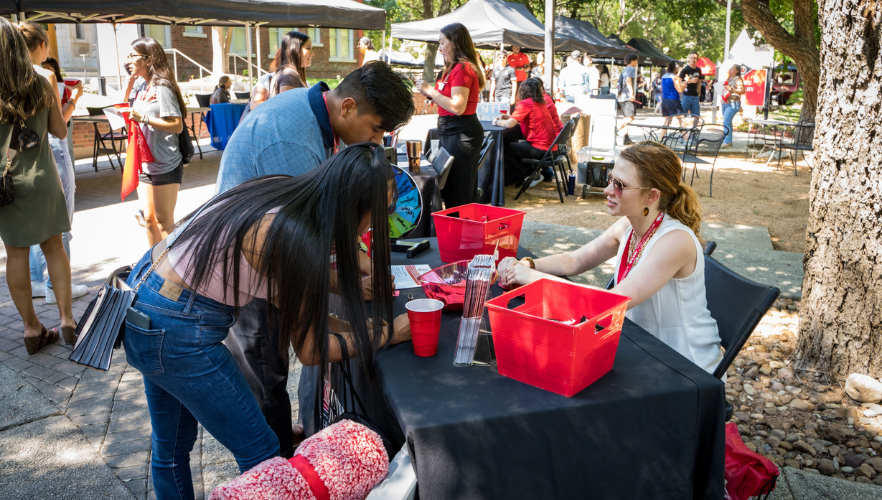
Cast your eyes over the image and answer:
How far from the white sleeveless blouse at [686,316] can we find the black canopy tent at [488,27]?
12358mm

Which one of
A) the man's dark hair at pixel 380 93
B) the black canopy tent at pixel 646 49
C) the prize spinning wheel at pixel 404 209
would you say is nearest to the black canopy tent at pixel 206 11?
the prize spinning wheel at pixel 404 209

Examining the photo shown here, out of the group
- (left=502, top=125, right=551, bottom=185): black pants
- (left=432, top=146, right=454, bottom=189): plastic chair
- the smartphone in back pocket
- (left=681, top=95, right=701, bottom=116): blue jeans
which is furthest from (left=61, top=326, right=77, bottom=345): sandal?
(left=681, top=95, right=701, bottom=116): blue jeans

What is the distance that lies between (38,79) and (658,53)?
3546 centimetres

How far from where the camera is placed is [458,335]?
2.01 meters

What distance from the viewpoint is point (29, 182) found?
3.69 metres

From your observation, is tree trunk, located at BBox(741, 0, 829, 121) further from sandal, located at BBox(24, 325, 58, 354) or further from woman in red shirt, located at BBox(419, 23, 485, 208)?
sandal, located at BBox(24, 325, 58, 354)

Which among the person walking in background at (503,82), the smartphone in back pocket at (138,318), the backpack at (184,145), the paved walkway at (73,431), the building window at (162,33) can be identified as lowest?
the paved walkway at (73,431)

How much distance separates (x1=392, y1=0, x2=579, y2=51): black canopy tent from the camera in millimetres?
14086

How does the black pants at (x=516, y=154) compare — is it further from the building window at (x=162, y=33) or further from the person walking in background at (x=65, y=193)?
the building window at (x=162, y=33)

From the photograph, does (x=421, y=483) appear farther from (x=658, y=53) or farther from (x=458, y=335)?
(x=658, y=53)

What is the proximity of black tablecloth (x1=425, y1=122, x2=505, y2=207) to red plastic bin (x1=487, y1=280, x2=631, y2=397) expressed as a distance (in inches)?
241

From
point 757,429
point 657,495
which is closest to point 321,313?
point 657,495

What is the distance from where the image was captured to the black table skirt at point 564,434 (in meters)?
1.54

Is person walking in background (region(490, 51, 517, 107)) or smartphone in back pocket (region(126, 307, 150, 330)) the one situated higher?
person walking in background (region(490, 51, 517, 107))
